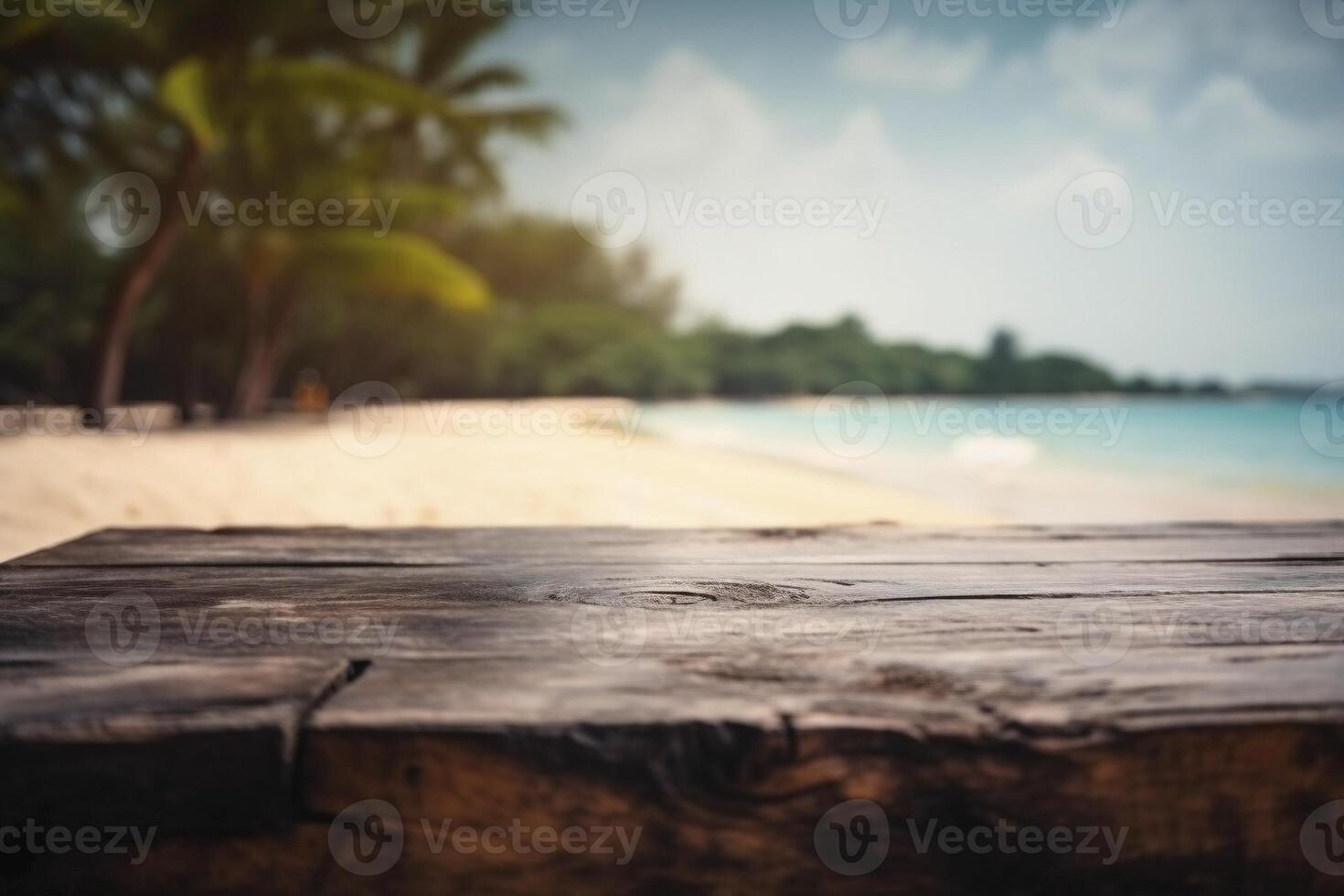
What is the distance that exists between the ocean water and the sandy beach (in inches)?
88.0

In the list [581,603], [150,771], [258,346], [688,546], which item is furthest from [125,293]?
[150,771]

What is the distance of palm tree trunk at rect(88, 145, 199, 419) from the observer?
786 cm

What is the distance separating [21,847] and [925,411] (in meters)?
31.9

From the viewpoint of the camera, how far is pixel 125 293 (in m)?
7.93

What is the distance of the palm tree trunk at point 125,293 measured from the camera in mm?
7859

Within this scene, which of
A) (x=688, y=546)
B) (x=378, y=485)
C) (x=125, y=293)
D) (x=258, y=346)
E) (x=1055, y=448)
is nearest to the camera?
(x=688, y=546)

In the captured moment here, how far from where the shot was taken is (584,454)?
8.52 m

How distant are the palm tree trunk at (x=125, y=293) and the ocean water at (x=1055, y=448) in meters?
7.84

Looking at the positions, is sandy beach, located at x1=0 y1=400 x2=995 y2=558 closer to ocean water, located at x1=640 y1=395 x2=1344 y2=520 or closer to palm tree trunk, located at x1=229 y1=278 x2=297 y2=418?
palm tree trunk, located at x1=229 y1=278 x2=297 y2=418

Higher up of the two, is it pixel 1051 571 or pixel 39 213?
pixel 39 213

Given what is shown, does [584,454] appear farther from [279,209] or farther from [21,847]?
[21,847]

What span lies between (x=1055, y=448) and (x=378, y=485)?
14.3m

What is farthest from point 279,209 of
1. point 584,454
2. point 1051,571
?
point 1051,571

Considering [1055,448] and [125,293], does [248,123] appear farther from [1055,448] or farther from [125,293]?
[1055,448]
